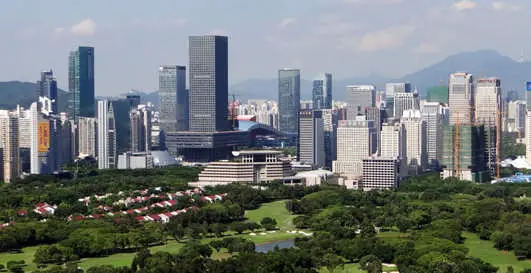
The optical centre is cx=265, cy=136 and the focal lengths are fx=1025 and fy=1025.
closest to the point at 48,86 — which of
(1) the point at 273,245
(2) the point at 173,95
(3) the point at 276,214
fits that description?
(2) the point at 173,95

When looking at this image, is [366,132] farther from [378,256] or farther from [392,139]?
[378,256]

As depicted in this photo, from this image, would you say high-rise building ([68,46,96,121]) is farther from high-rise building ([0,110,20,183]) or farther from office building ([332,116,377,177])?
office building ([332,116,377,177])

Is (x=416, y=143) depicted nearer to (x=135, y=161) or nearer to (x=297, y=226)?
(x=135, y=161)

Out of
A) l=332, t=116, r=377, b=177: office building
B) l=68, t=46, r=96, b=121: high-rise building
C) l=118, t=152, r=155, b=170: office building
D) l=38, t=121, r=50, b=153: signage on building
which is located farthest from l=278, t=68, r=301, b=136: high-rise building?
l=38, t=121, r=50, b=153: signage on building

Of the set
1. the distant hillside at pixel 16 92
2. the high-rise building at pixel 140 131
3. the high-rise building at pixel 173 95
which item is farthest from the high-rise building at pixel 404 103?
the distant hillside at pixel 16 92

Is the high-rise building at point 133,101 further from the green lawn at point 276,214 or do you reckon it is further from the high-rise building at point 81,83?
the green lawn at point 276,214

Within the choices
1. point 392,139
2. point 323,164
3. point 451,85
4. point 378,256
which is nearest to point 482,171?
point 392,139
